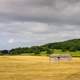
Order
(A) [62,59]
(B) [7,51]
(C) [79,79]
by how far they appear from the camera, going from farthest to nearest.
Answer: (B) [7,51] → (A) [62,59] → (C) [79,79]

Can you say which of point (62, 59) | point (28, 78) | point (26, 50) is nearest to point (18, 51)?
point (26, 50)

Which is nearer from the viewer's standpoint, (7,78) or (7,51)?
(7,78)

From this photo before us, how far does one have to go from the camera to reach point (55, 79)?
4291cm

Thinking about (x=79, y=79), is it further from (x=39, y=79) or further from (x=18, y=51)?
(x=18, y=51)

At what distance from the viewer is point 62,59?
98812mm

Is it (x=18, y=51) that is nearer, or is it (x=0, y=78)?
(x=0, y=78)

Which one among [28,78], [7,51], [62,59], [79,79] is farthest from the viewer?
[7,51]

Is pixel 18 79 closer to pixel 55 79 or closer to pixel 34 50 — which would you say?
pixel 55 79

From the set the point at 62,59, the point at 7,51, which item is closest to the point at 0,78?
the point at 62,59

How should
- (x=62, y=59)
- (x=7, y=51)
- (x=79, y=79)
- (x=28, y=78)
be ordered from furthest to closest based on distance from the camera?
(x=7, y=51) → (x=62, y=59) → (x=28, y=78) → (x=79, y=79)

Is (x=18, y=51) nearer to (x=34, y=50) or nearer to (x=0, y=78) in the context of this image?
(x=34, y=50)

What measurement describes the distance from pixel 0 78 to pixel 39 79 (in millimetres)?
4963

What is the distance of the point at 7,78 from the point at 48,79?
16.8 ft

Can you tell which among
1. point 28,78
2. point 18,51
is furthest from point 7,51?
point 28,78
